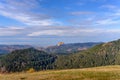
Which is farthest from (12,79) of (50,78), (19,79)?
(50,78)

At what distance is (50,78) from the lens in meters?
31.5

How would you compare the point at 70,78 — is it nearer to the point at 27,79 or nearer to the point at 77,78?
the point at 77,78

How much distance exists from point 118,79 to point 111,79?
963 millimetres

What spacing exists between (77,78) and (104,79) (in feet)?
13.1

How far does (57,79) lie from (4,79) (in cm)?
788

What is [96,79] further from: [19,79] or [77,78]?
[19,79]

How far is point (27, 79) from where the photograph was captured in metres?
31.5

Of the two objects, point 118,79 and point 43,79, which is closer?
point 118,79

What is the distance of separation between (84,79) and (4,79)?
1176 cm

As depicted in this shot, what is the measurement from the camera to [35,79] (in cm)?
3105

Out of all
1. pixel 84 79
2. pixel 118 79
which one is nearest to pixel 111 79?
pixel 118 79

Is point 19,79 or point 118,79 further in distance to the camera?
point 19,79

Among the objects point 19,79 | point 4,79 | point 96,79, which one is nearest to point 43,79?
point 19,79

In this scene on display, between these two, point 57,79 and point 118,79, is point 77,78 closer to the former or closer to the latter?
point 57,79
